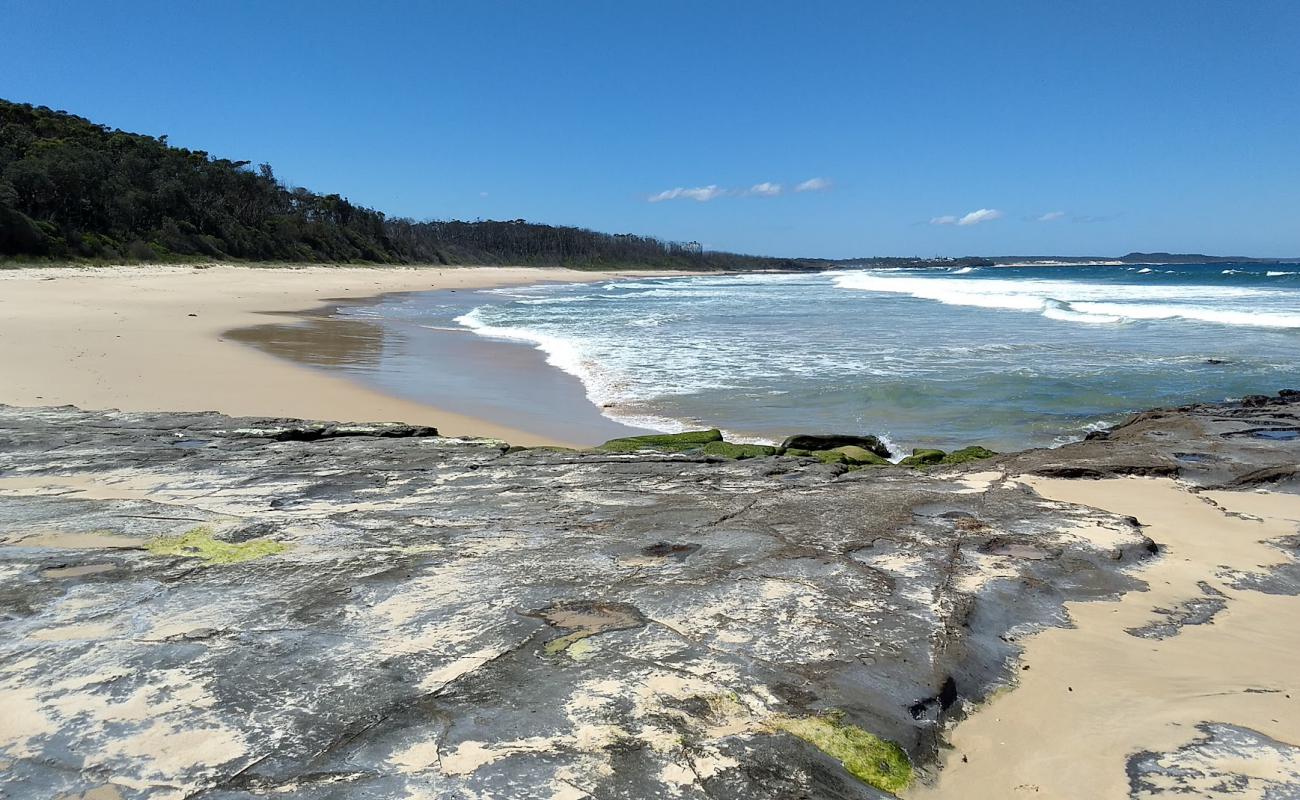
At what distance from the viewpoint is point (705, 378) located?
1244cm

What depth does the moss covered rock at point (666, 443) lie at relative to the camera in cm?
684

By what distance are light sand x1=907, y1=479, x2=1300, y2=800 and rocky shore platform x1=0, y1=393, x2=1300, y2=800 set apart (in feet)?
0.34

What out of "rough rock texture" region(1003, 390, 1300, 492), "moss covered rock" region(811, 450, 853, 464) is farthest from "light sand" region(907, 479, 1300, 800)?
"moss covered rock" region(811, 450, 853, 464)

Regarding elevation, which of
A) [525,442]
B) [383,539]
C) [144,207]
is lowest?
[525,442]

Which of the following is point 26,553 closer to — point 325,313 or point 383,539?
point 383,539

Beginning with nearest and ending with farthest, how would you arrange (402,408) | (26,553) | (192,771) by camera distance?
(192,771)
(26,553)
(402,408)

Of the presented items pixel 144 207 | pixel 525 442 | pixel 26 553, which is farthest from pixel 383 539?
pixel 144 207

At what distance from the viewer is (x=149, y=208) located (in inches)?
1572

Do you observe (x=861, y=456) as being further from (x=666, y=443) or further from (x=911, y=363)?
(x=911, y=363)

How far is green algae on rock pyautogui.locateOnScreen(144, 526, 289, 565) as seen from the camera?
11.7ft

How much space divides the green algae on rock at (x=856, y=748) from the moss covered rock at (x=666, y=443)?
421cm

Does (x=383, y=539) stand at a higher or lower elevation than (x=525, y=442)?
higher

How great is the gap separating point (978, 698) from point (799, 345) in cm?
1444

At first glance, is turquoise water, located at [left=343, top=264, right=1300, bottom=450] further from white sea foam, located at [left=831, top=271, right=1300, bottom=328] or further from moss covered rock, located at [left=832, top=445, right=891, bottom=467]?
moss covered rock, located at [left=832, top=445, right=891, bottom=467]
